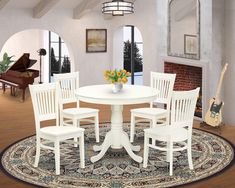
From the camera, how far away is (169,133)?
17.1 ft

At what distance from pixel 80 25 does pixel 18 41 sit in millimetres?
2672

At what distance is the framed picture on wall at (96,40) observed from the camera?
455 inches

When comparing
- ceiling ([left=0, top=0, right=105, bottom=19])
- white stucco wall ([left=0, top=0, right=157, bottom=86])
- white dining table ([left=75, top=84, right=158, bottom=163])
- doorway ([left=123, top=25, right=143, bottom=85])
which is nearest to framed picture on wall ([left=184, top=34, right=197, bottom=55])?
white stucco wall ([left=0, top=0, right=157, bottom=86])

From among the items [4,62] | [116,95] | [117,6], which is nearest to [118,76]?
[116,95]

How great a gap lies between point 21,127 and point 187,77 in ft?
10.6

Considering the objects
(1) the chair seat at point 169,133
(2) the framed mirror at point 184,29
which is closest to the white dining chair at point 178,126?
(1) the chair seat at point 169,133

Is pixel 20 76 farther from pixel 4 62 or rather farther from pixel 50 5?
pixel 4 62

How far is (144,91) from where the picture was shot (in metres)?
5.98

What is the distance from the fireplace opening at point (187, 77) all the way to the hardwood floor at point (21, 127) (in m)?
0.57

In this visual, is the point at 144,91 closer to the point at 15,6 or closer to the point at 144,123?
the point at 144,123

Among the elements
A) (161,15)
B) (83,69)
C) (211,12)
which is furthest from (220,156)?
(83,69)

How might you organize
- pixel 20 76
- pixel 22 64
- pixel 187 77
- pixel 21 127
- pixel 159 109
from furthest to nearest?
1. pixel 22 64
2. pixel 20 76
3. pixel 187 77
4. pixel 21 127
5. pixel 159 109

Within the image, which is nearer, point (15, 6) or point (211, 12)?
point (211, 12)

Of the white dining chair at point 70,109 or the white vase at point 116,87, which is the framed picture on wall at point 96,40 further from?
the white vase at point 116,87
